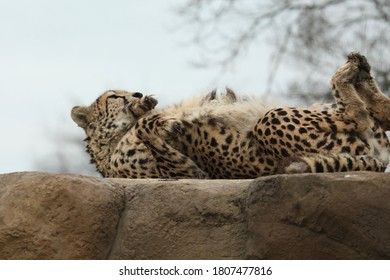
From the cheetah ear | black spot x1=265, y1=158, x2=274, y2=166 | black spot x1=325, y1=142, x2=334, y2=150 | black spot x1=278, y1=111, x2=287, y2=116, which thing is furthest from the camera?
the cheetah ear

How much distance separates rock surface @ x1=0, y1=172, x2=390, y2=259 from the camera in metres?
5.85

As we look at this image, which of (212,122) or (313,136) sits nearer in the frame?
(313,136)

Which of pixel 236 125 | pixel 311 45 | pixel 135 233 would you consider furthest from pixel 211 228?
pixel 311 45

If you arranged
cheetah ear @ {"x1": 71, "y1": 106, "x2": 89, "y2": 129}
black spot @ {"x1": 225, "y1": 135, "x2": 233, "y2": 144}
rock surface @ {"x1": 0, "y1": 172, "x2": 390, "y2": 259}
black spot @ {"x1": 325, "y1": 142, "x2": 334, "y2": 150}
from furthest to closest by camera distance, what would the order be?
cheetah ear @ {"x1": 71, "y1": 106, "x2": 89, "y2": 129}
black spot @ {"x1": 225, "y1": 135, "x2": 233, "y2": 144}
black spot @ {"x1": 325, "y1": 142, "x2": 334, "y2": 150}
rock surface @ {"x1": 0, "y1": 172, "x2": 390, "y2": 259}

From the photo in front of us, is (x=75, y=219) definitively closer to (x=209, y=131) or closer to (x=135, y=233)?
(x=135, y=233)

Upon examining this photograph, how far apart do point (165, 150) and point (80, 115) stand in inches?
49.7

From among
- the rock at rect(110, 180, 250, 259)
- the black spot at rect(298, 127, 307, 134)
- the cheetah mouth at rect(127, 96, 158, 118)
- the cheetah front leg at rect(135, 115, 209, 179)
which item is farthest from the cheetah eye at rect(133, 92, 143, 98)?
the black spot at rect(298, 127, 307, 134)

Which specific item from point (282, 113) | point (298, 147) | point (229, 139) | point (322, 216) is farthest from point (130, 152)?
point (322, 216)

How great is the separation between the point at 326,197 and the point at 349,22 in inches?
335

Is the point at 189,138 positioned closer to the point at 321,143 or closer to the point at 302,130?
the point at 302,130

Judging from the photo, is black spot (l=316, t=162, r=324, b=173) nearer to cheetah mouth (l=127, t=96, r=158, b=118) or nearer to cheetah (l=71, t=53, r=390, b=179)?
cheetah (l=71, t=53, r=390, b=179)

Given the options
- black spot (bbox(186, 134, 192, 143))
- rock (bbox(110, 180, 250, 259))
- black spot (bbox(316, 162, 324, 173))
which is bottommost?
rock (bbox(110, 180, 250, 259))

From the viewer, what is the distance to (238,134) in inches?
269

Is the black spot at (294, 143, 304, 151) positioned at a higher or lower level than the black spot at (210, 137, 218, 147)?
higher
